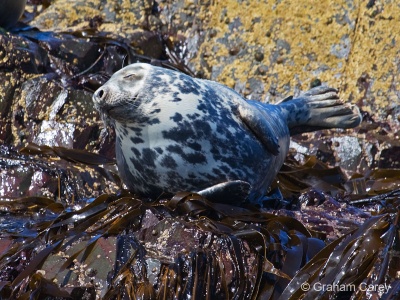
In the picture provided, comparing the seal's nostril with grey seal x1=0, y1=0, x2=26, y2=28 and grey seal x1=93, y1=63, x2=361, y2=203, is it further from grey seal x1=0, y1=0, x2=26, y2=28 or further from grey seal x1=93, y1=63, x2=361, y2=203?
grey seal x1=0, y1=0, x2=26, y2=28

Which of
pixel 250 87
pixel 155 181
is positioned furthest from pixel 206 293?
pixel 250 87

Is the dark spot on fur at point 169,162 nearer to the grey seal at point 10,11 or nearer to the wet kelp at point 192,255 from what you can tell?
the wet kelp at point 192,255

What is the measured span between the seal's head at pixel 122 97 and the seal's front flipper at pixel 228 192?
53cm

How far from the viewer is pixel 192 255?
3607mm

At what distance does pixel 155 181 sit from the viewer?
427cm

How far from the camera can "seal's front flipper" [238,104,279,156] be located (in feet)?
14.3

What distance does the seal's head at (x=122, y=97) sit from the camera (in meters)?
4.08

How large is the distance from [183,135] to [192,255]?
79 cm

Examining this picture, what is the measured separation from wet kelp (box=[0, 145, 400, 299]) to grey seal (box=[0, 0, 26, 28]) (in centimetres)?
347

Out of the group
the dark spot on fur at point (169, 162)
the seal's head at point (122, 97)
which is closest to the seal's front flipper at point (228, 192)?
the dark spot on fur at point (169, 162)

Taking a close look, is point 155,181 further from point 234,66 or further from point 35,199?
point 234,66

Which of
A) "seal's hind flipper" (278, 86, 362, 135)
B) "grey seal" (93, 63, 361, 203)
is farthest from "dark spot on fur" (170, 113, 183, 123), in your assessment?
"seal's hind flipper" (278, 86, 362, 135)

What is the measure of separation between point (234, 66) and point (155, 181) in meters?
3.53
